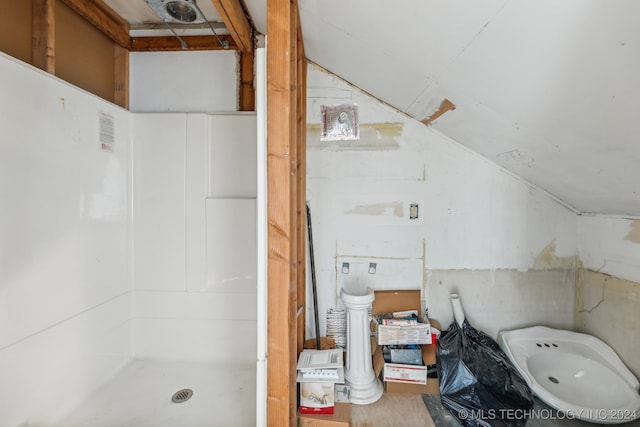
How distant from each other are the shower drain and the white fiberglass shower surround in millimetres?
35

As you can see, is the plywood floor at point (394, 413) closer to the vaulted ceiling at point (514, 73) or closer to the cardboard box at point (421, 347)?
the cardboard box at point (421, 347)

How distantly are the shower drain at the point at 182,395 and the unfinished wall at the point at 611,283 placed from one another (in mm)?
2644

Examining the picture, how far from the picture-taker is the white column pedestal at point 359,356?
1761mm

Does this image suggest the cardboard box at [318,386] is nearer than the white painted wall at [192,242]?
Yes

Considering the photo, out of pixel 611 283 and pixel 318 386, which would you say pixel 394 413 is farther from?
pixel 611 283

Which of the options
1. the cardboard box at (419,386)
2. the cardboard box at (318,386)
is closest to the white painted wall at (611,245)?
the cardboard box at (419,386)

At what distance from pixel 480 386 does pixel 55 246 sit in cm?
240

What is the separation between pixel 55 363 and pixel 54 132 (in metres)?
1.18

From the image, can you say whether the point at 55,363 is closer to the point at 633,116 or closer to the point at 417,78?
the point at 417,78

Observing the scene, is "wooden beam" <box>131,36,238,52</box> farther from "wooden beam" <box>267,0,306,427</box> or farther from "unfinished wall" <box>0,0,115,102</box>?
"wooden beam" <box>267,0,306,427</box>

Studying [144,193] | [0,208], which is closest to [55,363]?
[0,208]

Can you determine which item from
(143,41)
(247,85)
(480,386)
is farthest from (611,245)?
(143,41)

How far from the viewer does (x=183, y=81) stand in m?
2.18

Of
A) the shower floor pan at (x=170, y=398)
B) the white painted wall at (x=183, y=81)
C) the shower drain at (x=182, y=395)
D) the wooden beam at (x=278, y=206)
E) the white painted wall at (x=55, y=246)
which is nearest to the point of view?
the wooden beam at (x=278, y=206)
